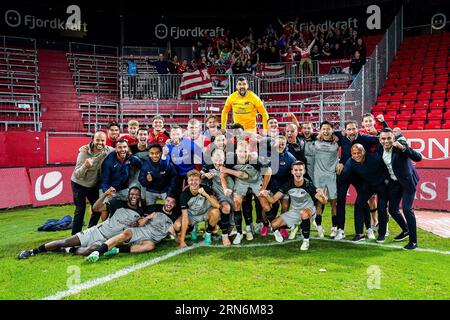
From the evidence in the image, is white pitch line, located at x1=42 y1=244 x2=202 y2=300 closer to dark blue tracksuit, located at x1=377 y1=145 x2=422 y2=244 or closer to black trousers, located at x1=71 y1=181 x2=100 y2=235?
black trousers, located at x1=71 y1=181 x2=100 y2=235

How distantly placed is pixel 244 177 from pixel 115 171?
221cm

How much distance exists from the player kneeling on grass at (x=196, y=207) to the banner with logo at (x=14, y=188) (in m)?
6.23

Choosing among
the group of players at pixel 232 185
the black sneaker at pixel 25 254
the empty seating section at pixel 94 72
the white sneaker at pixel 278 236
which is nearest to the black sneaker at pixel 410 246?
the group of players at pixel 232 185

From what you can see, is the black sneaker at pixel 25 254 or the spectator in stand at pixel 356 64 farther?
the spectator in stand at pixel 356 64

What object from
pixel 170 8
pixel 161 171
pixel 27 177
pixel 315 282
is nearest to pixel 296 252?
pixel 315 282

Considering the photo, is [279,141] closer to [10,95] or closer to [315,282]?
[315,282]

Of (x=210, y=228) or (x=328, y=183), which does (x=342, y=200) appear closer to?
(x=328, y=183)

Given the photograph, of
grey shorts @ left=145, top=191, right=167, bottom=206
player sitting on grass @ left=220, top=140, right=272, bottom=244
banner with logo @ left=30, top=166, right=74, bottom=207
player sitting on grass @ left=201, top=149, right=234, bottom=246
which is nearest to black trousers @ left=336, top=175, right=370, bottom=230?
player sitting on grass @ left=220, top=140, right=272, bottom=244

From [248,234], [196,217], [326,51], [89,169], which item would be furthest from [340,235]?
[326,51]

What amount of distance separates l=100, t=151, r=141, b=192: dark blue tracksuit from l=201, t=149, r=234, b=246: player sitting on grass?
48.7 inches

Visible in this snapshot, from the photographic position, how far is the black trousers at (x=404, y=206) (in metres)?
6.43

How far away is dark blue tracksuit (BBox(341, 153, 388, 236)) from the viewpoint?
6824mm

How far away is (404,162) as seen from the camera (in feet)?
20.9

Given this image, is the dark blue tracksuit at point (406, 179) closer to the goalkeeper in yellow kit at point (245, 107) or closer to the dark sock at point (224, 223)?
the dark sock at point (224, 223)
